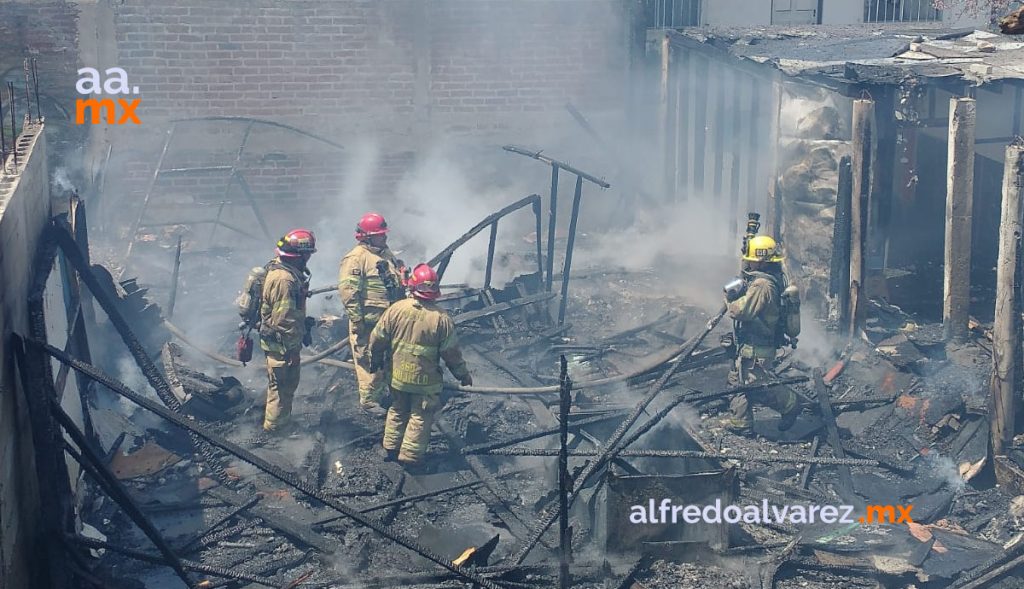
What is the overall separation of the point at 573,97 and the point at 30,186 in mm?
10880

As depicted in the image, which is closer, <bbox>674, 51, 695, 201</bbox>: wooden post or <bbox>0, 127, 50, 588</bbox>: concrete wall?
<bbox>0, 127, 50, 588</bbox>: concrete wall

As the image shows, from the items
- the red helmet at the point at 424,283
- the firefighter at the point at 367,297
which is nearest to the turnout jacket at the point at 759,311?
the red helmet at the point at 424,283

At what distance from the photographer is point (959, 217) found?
974cm

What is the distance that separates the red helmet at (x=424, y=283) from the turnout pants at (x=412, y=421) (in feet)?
2.61

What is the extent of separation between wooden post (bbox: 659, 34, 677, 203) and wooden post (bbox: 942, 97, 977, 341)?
652 cm

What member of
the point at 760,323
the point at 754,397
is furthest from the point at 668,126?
the point at 754,397

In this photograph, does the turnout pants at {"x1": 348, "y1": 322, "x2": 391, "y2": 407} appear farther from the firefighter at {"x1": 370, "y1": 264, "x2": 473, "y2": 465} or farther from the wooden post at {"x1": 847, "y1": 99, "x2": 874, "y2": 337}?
the wooden post at {"x1": 847, "y1": 99, "x2": 874, "y2": 337}

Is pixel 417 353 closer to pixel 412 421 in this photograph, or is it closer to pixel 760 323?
pixel 412 421

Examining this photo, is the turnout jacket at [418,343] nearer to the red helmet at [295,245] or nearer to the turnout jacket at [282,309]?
the turnout jacket at [282,309]

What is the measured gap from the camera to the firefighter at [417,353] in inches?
313

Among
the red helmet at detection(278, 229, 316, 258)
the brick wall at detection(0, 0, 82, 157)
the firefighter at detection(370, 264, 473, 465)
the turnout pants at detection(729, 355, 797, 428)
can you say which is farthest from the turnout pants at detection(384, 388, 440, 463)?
the brick wall at detection(0, 0, 82, 157)

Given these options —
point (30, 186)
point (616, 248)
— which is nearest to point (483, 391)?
point (30, 186)

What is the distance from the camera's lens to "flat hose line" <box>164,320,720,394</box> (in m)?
9.01

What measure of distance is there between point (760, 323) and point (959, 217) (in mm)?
2632
